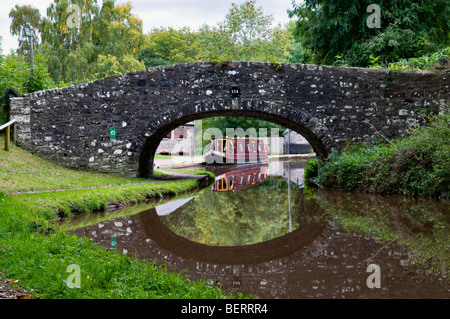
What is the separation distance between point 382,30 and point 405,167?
784 cm

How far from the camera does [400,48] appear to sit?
14289mm

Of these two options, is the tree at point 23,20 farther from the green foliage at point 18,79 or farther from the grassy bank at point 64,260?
the grassy bank at point 64,260

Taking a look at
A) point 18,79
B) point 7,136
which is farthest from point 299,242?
point 18,79

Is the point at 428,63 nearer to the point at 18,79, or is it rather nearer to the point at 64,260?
the point at 64,260

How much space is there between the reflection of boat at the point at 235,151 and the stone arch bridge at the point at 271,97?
12219mm

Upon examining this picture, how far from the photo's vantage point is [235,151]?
2614 cm

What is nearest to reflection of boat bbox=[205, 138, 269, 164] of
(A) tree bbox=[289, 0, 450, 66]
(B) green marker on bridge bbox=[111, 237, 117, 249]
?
(A) tree bbox=[289, 0, 450, 66]

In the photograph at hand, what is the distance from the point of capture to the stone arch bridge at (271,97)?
434 inches

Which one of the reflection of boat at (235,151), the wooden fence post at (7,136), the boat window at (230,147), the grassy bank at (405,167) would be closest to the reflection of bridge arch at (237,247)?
the grassy bank at (405,167)

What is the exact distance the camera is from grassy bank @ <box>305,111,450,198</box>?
8016 mm

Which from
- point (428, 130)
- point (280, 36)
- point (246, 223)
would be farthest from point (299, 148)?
point (246, 223)

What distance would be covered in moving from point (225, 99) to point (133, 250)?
6.82 m

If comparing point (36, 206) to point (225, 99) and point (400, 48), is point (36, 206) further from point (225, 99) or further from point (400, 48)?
point (400, 48)

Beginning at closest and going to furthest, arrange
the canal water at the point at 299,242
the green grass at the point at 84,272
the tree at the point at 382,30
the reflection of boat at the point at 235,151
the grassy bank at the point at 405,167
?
the green grass at the point at 84,272, the canal water at the point at 299,242, the grassy bank at the point at 405,167, the tree at the point at 382,30, the reflection of boat at the point at 235,151
